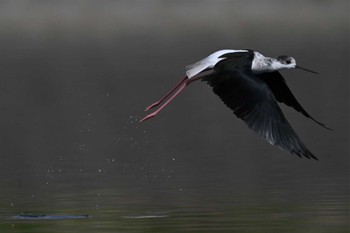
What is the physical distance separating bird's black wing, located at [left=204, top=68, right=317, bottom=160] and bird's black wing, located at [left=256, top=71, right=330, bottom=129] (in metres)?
0.79

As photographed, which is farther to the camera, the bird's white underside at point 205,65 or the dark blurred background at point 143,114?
the dark blurred background at point 143,114

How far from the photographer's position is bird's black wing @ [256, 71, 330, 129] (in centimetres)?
1211

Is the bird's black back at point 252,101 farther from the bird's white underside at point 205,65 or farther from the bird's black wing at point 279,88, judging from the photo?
the bird's black wing at point 279,88

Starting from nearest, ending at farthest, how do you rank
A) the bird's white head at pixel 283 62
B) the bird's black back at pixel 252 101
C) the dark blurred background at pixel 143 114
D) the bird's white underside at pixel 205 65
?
1. the bird's black back at pixel 252 101
2. the bird's white underside at pixel 205 65
3. the bird's white head at pixel 283 62
4. the dark blurred background at pixel 143 114

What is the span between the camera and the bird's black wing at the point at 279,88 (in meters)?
12.1

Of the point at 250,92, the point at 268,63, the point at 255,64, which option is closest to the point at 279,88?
the point at 268,63

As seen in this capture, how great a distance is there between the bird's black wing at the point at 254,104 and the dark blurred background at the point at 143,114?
633 mm

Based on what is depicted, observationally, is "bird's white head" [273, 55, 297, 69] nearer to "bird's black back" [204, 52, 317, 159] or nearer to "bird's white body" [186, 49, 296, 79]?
"bird's white body" [186, 49, 296, 79]

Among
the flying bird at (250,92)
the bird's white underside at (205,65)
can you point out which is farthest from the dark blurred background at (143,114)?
the bird's white underside at (205,65)

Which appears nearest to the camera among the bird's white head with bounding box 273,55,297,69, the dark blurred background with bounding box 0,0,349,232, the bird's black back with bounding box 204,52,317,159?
the bird's black back with bounding box 204,52,317,159

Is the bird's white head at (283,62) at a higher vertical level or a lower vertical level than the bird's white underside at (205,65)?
lower

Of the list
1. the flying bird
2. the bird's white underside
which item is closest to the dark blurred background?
the flying bird

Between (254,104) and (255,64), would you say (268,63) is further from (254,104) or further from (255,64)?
(254,104)

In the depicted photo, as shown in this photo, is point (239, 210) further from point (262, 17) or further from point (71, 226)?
point (262, 17)
